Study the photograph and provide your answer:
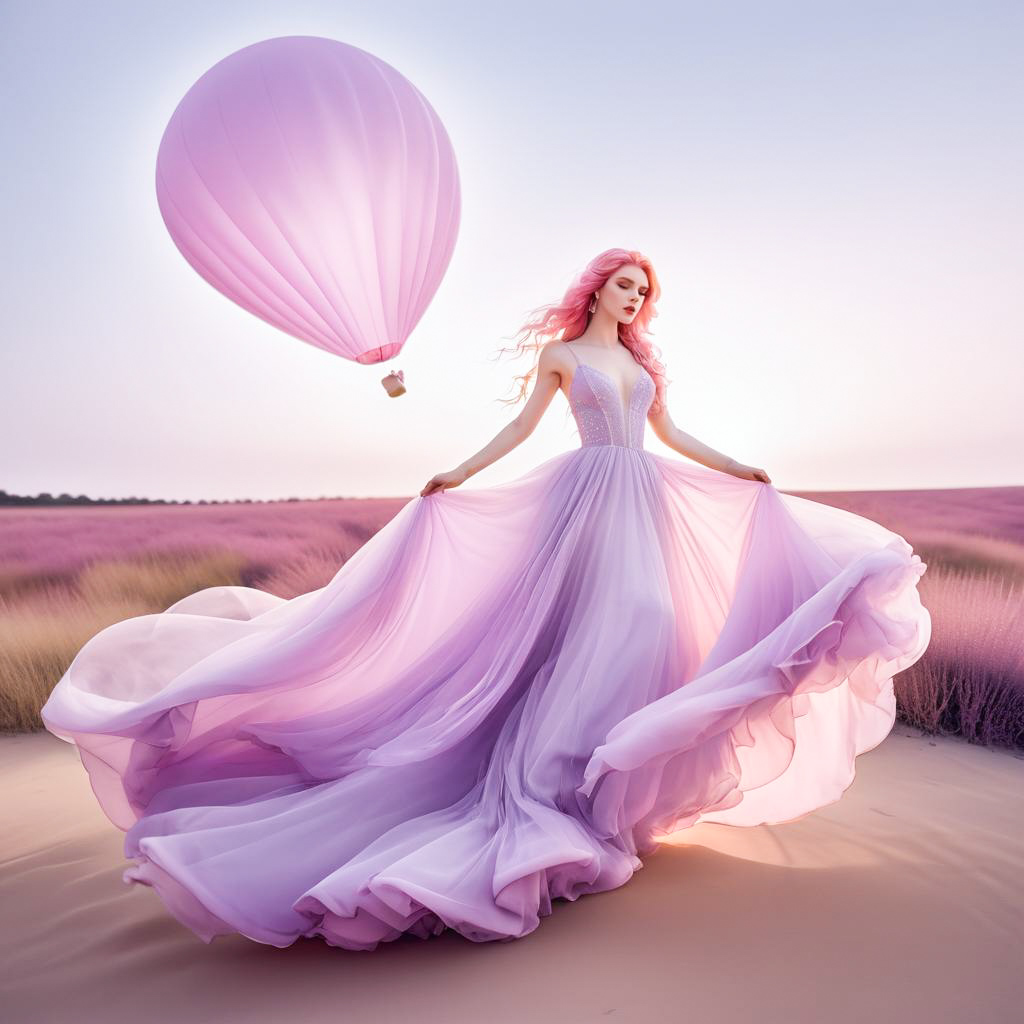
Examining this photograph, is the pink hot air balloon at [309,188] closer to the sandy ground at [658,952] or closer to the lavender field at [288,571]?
the sandy ground at [658,952]

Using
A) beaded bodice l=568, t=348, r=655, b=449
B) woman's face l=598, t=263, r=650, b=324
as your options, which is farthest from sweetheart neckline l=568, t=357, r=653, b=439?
woman's face l=598, t=263, r=650, b=324

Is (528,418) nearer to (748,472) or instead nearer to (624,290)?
(624,290)

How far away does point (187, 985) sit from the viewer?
6.15ft

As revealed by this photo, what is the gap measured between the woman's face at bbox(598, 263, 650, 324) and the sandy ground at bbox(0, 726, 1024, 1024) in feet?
5.34

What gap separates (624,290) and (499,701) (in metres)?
1.38

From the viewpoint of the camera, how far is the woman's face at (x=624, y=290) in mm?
2920

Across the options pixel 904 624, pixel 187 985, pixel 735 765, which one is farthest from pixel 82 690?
pixel 904 624

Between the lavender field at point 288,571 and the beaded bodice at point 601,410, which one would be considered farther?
the lavender field at point 288,571

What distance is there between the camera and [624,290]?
2.93m

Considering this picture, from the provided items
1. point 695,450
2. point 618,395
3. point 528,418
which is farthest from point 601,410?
point 695,450

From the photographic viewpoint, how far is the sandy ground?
5.52ft

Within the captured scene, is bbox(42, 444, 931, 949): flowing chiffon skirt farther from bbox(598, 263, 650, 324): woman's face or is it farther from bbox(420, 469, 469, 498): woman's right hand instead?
bbox(598, 263, 650, 324): woman's face

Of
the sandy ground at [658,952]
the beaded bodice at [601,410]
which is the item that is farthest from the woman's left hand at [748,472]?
the sandy ground at [658,952]

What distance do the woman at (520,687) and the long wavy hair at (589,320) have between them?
0.03ft
